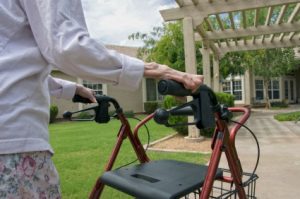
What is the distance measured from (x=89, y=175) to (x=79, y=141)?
3473 mm

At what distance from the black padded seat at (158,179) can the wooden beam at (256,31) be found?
26.1ft

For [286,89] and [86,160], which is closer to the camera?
[86,160]

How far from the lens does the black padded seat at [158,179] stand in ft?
4.53

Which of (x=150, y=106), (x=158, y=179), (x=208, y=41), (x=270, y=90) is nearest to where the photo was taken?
(x=158, y=179)

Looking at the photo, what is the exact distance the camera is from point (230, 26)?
9.86 m

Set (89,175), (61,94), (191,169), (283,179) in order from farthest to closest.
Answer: (89,175) < (283,179) < (191,169) < (61,94)

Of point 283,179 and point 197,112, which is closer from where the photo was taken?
point 197,112

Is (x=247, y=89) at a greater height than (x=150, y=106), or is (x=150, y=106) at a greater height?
(x=247, y=89)

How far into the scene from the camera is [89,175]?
435 centimetres

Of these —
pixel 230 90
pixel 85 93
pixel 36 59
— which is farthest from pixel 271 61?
pixel 36 59

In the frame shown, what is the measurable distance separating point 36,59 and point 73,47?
0.54ft

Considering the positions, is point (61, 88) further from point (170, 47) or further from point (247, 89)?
point (247, 89)

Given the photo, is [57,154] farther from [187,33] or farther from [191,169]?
[191,169]

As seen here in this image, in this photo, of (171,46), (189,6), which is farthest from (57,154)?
(171,46)
